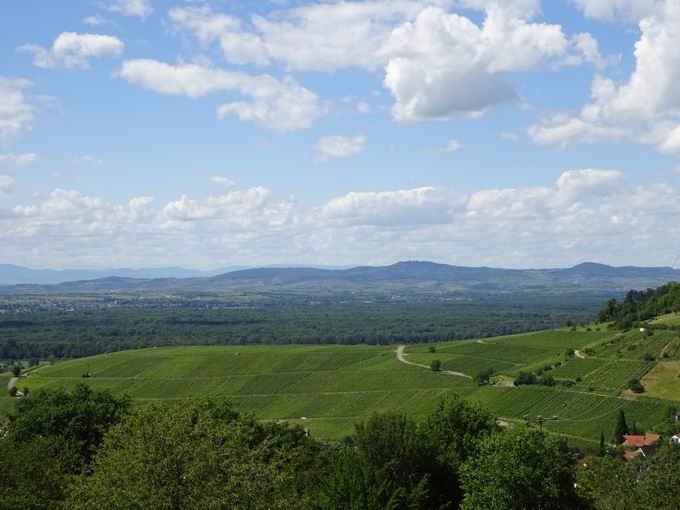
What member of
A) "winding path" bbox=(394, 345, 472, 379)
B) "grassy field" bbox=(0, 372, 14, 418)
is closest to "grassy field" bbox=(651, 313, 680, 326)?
"winding path" bbox=(394, 345, 472, 379)

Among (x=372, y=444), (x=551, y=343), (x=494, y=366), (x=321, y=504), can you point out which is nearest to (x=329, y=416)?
(x=494, y=366)

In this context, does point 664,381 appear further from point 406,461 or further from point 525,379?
point 406,461

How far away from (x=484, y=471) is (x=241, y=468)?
1635 centimetres

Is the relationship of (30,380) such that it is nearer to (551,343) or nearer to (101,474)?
(551,343)

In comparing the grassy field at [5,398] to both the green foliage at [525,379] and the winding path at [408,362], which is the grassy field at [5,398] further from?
the green foliage at [525,379]

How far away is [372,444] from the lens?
45.5m

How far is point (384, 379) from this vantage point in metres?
143

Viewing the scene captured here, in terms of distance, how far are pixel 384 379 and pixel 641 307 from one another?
69.2 meters

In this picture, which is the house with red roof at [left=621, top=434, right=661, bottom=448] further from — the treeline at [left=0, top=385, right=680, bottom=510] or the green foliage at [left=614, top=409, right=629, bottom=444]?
the treeline at [left=0, top=385, right=680, bottom=510]

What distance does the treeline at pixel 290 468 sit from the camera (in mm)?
29172

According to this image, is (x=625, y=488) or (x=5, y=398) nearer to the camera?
(x=625, y=488)

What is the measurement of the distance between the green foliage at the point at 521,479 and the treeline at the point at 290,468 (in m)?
0.06

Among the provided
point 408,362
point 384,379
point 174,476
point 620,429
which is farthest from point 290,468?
point 408,362

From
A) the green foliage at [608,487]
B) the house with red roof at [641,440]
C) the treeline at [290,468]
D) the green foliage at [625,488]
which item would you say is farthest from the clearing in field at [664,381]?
the green foliage at [608,487]
